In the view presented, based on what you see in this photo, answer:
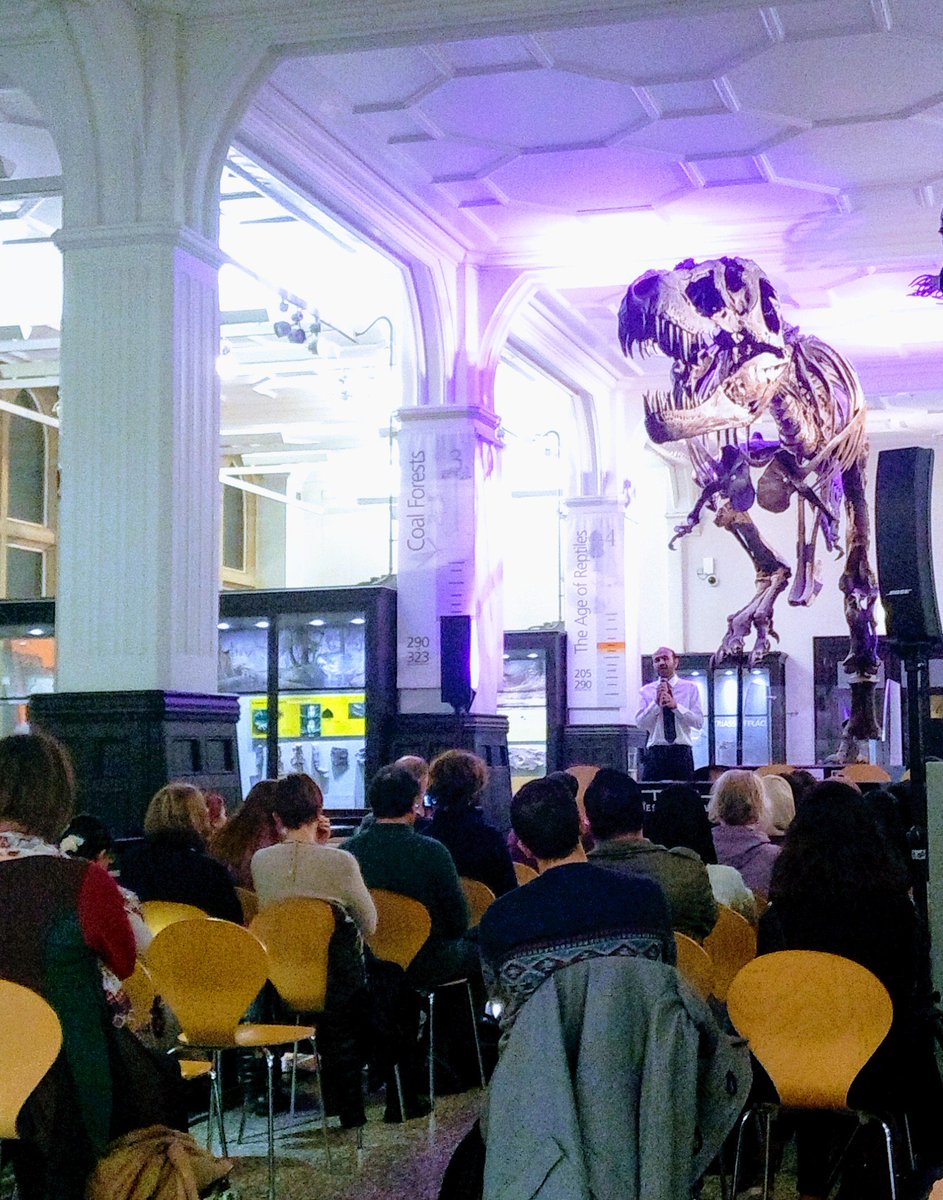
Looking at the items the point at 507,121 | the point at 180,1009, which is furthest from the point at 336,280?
the point at 180,1009

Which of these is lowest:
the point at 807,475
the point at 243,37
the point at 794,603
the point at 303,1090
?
the point at 303,1090

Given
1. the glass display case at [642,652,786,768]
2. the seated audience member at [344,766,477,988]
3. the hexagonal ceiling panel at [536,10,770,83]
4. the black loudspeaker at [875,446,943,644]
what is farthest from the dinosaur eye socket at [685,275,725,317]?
the glass display case at [642,652,786,768]

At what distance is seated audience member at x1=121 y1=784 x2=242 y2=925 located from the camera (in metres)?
5.38

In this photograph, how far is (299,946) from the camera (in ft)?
17.2

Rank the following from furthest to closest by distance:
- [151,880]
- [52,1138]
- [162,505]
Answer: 1. [162,505]
2. [151,880]
3. [52,1138]

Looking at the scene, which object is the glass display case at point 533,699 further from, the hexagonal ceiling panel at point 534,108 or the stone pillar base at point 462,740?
the hexagonal ceiling panel at point 534,108

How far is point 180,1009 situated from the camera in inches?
185

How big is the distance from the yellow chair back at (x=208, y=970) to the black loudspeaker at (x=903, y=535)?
370cm

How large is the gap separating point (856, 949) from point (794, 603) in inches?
262

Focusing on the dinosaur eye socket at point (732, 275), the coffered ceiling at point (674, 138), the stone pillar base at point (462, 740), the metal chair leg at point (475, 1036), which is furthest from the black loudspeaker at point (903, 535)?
the stone pillar base at point (462, 740)

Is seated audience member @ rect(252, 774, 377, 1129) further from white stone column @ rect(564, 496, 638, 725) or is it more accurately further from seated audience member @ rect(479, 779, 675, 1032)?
white stone column @ rect(564, 496, 638, 725)

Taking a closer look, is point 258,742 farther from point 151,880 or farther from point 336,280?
point 151,880

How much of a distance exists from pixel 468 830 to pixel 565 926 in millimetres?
3405

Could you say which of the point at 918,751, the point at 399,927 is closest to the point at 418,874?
the point at 399,927
